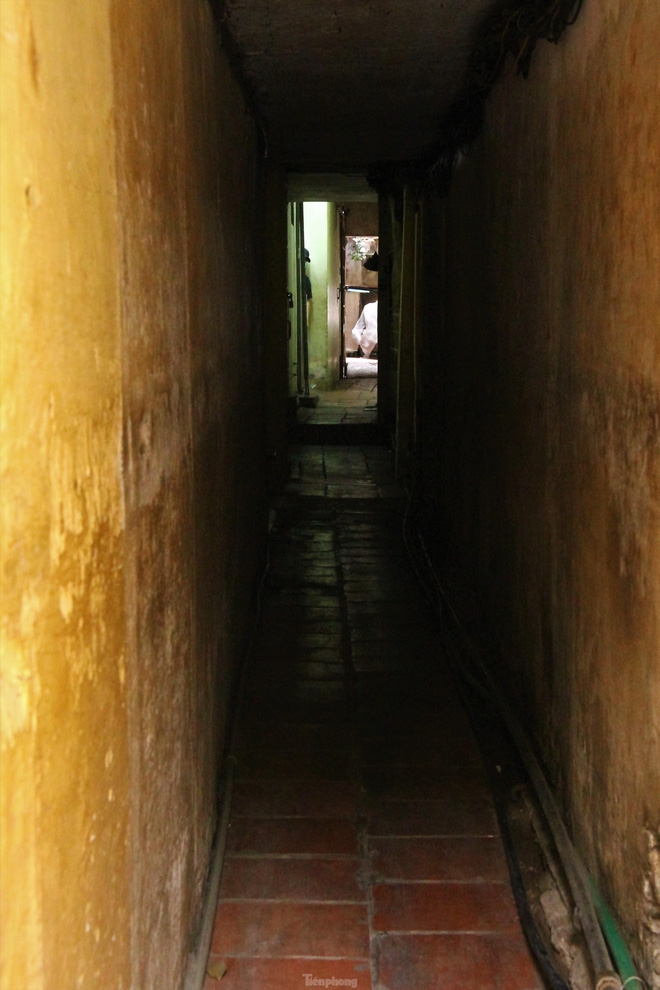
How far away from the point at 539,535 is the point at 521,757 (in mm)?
876

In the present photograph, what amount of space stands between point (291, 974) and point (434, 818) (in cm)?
99

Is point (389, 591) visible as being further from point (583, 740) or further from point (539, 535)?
point (583, 740)

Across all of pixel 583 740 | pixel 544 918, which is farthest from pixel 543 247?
pixel 544 918

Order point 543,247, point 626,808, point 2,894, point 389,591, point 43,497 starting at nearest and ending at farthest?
1. point 2,894
2. point 43,497
3. point 626,808
4. point 543,247
5. point 389,591

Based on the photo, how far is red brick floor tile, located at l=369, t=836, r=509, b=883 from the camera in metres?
3.45

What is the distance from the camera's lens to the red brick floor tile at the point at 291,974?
293cm

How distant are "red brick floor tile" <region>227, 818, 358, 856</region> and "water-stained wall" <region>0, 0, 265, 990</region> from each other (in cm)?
32

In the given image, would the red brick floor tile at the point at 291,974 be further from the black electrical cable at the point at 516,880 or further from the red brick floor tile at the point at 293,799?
the red brick floor tile at the point at 293,799

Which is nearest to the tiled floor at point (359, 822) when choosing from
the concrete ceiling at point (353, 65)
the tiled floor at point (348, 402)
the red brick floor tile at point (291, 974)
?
the red brick floor tile at point (291, 974)

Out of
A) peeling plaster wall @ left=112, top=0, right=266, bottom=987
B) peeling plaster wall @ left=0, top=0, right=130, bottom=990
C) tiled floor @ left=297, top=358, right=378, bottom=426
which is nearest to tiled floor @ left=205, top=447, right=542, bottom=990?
peeling plaster wall @ left=112, top=0, right=266, bottom=987

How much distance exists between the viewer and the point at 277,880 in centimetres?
343

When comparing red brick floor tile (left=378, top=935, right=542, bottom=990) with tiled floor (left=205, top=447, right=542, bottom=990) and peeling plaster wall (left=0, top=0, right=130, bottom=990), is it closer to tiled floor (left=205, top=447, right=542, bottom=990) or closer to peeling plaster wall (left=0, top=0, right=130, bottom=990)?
tiled floor (left=205, top=447, right=542, bottom=990)

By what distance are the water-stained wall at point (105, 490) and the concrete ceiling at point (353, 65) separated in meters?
0.83

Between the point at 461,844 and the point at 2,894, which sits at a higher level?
the point at 2,894
